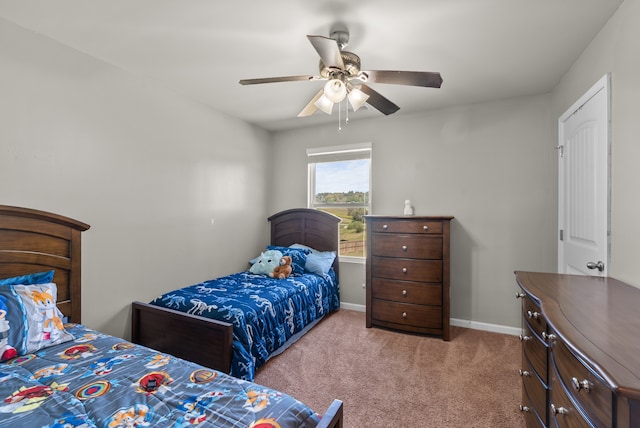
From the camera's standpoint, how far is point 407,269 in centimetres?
308

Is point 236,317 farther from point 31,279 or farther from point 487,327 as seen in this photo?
point 487,327

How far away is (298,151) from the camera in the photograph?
13.7ft

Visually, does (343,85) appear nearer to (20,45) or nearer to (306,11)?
(306,11)

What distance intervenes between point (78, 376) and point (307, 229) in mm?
2903

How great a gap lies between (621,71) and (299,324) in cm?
299

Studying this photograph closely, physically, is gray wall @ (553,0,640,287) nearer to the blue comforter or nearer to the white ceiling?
the white ceiling

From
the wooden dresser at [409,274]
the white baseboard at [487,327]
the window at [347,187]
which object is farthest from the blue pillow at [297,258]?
the white baseboard at [487,327]

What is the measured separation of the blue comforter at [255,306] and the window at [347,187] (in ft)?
2.51

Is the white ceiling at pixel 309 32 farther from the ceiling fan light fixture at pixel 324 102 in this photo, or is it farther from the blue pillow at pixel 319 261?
the blue pillow at pixel 319 261

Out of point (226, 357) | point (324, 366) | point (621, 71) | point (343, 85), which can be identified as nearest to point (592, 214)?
point (621, 71)

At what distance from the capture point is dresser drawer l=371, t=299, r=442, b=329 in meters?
2.97

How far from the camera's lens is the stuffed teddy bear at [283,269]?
3.29 m

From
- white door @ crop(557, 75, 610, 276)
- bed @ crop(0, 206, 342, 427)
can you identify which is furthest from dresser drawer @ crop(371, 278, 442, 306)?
bed @ crop(0, 206, 342, 427)

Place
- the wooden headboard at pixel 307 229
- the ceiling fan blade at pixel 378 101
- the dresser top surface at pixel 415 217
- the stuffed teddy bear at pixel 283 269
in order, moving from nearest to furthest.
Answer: the ceiling fan blade at pixel 378 101, the dresser top surface at pixel 415 217, the stuffed teddy bear at pixel 283 269, the wooden headboard at pixel 307 229
